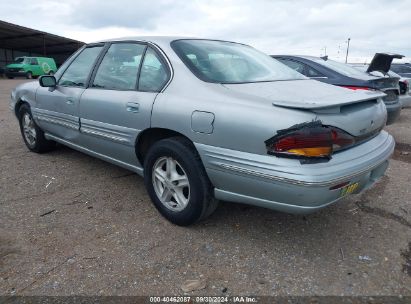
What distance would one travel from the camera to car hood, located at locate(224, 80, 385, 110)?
2.29 metres

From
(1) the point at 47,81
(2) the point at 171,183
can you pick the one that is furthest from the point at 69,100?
(2) the point at 171,183

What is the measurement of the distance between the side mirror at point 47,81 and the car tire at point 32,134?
Answer: 829 mm

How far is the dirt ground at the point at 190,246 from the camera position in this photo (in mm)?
2275

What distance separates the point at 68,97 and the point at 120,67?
83 cm

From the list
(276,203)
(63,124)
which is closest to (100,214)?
(63,124)

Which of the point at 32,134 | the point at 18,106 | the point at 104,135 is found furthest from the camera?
the point at 18,106

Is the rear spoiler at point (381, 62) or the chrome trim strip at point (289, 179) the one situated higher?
the rear spoiler at point (381, 62)

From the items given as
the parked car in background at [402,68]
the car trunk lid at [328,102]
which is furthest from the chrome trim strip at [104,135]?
the parked car in background at [402,68]

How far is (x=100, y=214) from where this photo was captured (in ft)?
10.5

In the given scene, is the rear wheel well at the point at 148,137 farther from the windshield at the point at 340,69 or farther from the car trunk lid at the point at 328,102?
the windshield at the point at 340,69

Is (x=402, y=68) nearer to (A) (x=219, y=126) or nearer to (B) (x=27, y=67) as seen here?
(A) (x=219, y=126)

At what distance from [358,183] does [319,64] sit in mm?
3995

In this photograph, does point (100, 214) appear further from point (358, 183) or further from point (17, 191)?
point (358, 183)

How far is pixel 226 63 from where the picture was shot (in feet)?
10.1
